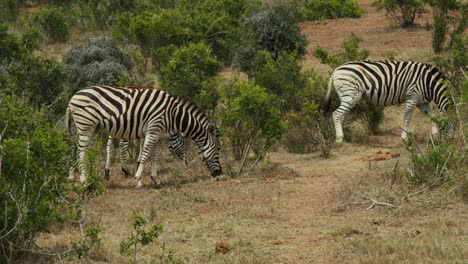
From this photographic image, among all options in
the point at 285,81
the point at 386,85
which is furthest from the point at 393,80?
the point at 285,81

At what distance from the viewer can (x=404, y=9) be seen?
24.3 metres

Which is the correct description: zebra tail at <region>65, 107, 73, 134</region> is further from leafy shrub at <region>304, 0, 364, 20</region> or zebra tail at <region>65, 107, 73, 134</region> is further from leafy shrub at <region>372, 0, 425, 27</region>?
leafy shrub at <region>304, 0, 364, 20</region>

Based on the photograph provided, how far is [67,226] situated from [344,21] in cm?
2081

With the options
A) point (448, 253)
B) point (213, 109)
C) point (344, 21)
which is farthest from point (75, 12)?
point (448, 253)

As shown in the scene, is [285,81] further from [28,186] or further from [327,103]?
[28,186]

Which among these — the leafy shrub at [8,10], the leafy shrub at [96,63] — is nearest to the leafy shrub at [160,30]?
the leafy shrub at [96,63]

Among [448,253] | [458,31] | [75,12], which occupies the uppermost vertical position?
[448,253]

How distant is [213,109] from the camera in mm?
13383

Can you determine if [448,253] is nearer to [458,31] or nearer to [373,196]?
[373,196]

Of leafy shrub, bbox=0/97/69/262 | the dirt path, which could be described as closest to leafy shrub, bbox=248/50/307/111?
the dirt path

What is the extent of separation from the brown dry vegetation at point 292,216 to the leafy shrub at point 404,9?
1257 cm

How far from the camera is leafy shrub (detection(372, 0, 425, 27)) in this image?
23.9m

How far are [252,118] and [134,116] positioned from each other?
1811 mm

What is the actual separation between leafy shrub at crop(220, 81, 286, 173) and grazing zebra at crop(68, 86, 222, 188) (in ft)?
2.00
